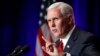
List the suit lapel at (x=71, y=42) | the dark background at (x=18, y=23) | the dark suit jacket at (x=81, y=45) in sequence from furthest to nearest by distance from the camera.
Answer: the dark background at (x=18, y=23) → the suit lapel at (x=71, y=42) → the dark suit jacket at (x=81, y=45)

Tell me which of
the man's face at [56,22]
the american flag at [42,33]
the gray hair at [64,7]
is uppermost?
the gray hair at [64,7]

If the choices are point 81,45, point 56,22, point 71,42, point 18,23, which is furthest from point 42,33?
point 81,45

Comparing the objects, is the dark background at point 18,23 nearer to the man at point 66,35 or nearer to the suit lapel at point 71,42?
the man at point 66,35

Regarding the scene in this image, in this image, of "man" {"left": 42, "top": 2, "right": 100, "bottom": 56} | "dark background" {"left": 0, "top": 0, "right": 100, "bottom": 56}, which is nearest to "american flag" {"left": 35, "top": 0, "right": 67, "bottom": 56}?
"dark background" {"left": 0, "top": 0, "right": 100, "bottom": 56}

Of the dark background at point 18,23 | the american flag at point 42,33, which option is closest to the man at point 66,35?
the american flag at point 42,33

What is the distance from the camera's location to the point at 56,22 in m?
2.17

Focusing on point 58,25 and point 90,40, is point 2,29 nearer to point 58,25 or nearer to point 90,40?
point 58,25

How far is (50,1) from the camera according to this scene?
3279 mm

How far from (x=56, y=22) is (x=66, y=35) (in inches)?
5.5

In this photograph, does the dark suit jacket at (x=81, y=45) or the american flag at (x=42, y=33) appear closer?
the dark suit jacket at (x=81, y=45)

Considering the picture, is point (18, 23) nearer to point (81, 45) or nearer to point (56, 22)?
point (56, 22)

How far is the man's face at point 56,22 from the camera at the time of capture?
214 centimetres

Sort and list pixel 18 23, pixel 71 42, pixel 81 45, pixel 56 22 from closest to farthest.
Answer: pixel 81 45, pixel 71 42, pixel 56 22, pixel 18 23

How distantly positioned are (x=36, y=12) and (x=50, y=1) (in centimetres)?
23
